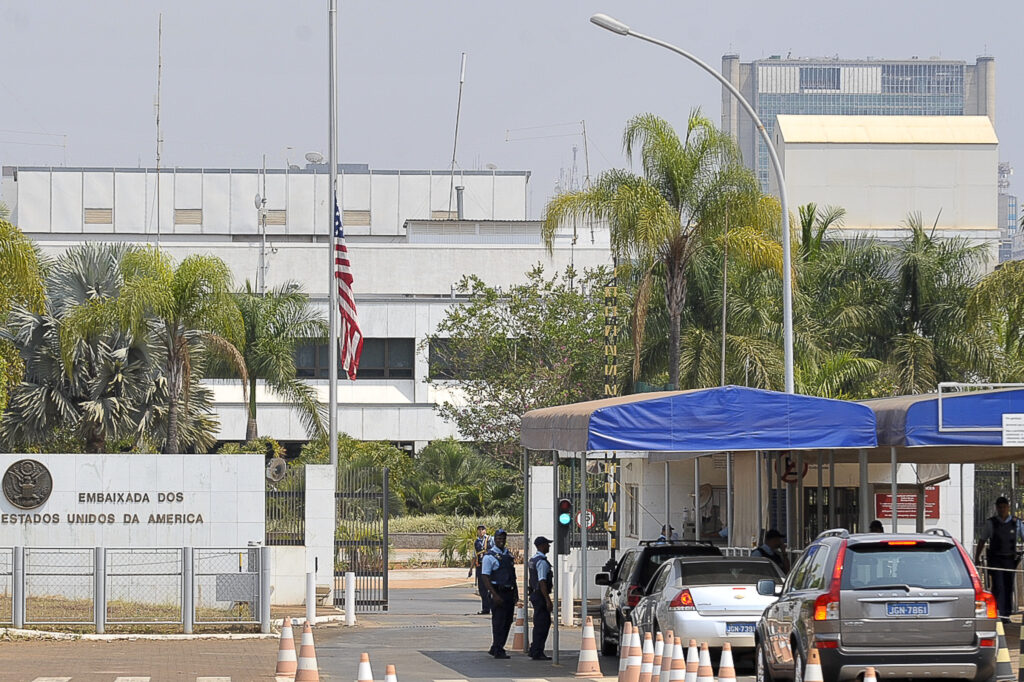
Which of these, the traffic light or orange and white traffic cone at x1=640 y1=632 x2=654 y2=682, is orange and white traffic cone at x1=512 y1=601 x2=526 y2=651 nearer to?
the traffic light

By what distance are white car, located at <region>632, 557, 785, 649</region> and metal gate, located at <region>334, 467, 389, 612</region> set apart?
1284 centimetres

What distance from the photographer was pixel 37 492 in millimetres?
28219

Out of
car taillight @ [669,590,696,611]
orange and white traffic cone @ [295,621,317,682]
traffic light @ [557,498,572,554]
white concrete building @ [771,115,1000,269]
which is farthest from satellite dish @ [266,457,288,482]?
white concrete building @ [771,115,1000,269]

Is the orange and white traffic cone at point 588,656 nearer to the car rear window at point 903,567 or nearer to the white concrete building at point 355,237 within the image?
the car rear window at point 903,567

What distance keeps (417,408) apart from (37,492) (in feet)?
114

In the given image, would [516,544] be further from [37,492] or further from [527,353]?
[37,492]

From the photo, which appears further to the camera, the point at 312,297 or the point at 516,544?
the point at 312,297

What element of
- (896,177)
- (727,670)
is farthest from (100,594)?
(896,177)

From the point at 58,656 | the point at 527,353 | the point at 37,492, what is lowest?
the point at 58,656

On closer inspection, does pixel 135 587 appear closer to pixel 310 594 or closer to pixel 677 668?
pixel 310 594

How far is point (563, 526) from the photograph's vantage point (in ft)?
68.6

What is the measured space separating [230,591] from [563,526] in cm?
647

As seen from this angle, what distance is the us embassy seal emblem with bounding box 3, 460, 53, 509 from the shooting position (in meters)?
28.1

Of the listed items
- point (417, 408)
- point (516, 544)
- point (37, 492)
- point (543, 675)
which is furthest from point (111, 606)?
point (417, 408)
